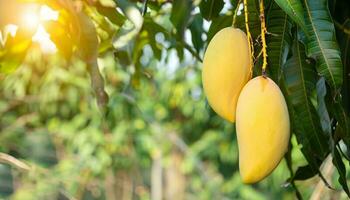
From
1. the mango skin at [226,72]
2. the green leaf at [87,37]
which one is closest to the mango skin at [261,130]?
the mango skin at [226,72]

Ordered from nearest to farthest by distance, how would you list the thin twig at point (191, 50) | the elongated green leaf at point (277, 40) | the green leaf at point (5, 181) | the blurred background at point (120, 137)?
the elongated green leaf at point (277, 40) < the green leaf at point (5, 181) < the thin twig at point (191, 50) < the blurred background at point (120, 137)

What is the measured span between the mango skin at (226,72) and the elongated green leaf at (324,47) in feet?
0.20

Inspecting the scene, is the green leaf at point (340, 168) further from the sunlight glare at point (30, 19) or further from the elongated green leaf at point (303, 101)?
the sunlight glare at point (30, 19)

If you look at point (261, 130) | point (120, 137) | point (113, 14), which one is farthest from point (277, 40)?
point (120, 137)

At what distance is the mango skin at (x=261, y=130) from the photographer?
520mm

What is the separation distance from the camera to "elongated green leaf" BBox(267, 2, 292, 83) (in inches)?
25.0

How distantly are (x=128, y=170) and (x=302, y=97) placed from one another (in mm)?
2496

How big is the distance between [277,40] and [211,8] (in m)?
0.13

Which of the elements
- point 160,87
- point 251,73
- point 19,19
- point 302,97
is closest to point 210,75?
point 251,73

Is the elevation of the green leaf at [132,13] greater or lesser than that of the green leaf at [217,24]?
greater

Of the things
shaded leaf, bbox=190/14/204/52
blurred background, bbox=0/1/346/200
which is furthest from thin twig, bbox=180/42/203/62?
blurred background, bbox=0/1/346/200

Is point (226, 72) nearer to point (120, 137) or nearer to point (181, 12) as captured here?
point (181, 12)

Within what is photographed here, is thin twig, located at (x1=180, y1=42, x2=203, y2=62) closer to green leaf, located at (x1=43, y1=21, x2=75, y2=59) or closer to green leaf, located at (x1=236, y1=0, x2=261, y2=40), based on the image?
green leaf, located at (x1=43, y1=21, x2=75, y2=59)

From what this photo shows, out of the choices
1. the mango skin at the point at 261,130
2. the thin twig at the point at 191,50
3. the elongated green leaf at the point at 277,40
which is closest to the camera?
the mango skin at the point at 261,130
